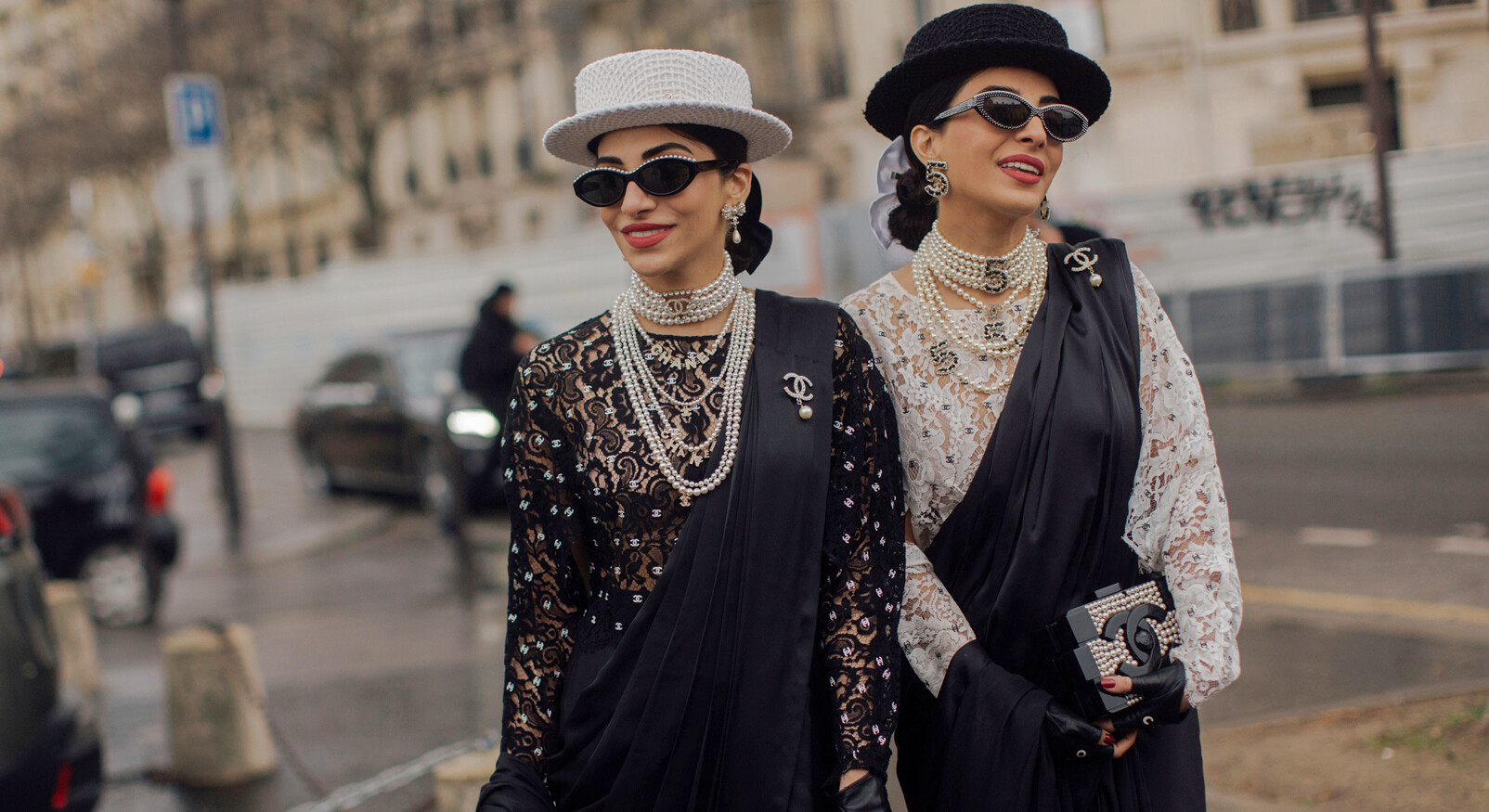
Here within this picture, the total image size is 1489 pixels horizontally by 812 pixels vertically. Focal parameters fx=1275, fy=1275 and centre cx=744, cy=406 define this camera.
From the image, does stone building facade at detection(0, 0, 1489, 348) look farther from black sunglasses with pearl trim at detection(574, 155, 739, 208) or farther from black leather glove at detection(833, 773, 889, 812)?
black leather glove at detection(833, 773, 889, 812)

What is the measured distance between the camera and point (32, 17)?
4547 cm

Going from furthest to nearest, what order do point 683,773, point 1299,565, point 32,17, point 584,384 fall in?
point 32,17
point 1299,565
point 584,384
point 683,773

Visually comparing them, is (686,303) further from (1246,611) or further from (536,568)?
(1246,611)

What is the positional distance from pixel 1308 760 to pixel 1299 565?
10.7ft

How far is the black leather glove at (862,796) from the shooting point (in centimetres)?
203

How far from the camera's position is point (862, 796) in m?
2.03

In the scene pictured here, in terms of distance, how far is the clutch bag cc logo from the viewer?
93.0 inches

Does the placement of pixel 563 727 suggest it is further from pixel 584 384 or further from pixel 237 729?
pixel 237 729

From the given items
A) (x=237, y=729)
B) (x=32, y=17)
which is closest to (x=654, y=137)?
(x=237, y=729)

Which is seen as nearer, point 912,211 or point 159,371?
point 912,211

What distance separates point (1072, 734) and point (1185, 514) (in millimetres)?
433

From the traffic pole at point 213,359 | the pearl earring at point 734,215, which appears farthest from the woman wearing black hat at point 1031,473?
the traffic pole at point 213,359

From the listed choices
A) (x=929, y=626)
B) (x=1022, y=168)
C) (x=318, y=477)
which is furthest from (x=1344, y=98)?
(x=929, y=626)

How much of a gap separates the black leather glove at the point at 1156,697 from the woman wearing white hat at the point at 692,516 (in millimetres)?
393
